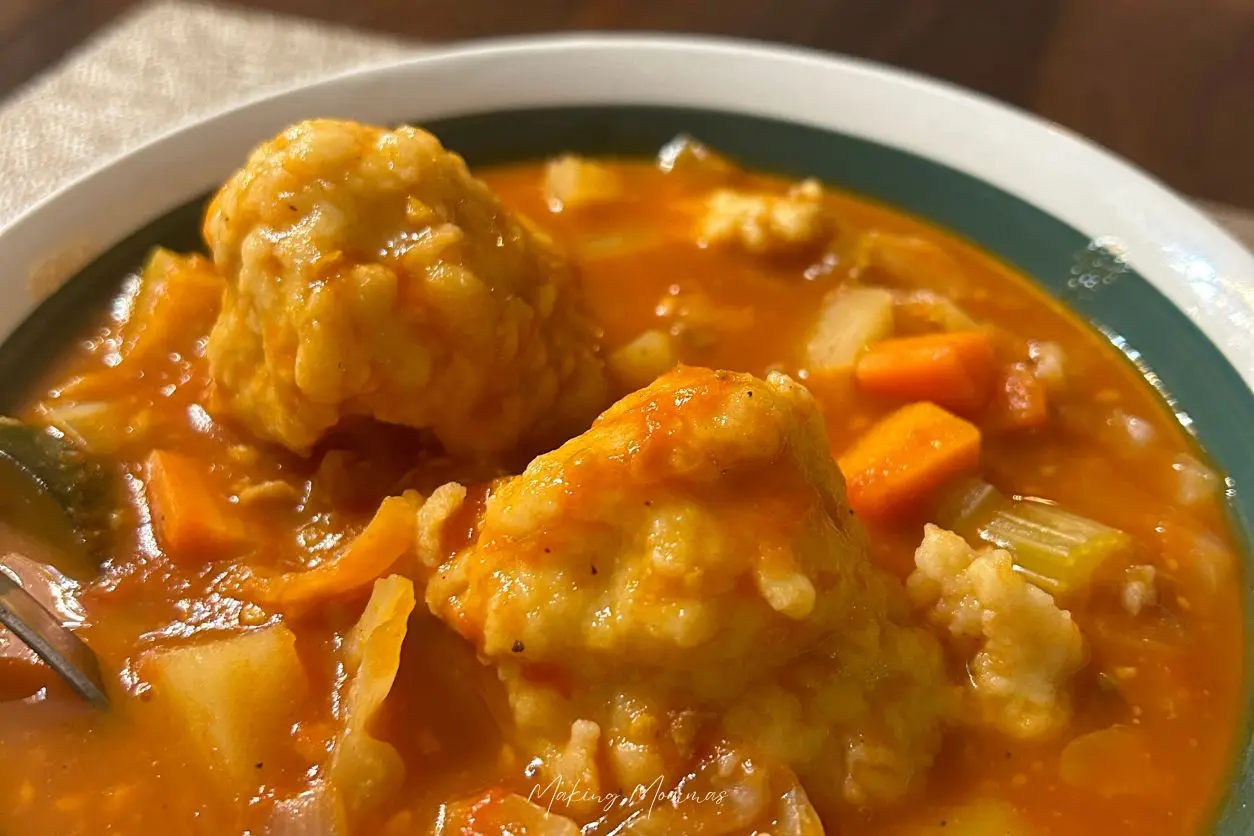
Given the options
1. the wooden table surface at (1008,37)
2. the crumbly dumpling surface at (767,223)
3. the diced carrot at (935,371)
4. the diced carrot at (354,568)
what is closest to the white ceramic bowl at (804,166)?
the crumbly dumpling surface at (767,223)

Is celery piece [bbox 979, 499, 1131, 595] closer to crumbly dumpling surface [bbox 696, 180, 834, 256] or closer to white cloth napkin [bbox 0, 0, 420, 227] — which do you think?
crumbly dumpling surface [bbox 696, 180, 834, 256]

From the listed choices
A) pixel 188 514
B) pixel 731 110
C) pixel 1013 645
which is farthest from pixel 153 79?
pixel 1013 645

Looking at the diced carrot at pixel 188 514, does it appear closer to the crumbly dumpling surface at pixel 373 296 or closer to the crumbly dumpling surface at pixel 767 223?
the crumbly dumpling surface at pixel 373 296

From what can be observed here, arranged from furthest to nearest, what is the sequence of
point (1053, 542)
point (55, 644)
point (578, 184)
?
point (578, 184) → point (1053, 542) → point (55, 644)

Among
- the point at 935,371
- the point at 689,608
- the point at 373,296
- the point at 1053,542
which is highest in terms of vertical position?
the point at 373,296

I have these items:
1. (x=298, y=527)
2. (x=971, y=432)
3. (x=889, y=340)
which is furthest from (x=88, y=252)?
(x=971, y=432)

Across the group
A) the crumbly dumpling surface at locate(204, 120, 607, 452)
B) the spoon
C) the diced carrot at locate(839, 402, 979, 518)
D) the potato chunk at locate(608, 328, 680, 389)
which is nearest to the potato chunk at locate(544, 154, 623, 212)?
the potato chunk at locate(608, 328, 680, 389)

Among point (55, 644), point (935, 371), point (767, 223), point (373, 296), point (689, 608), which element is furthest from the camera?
point (767, 223)

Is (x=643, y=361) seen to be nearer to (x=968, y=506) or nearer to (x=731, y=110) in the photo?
(x=968, y=506)
